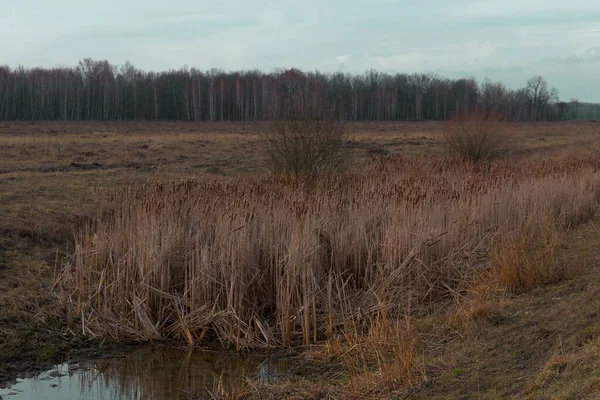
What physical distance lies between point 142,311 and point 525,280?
→ 3.80m

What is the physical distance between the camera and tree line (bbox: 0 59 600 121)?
64.9m

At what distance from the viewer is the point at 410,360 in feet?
14.2

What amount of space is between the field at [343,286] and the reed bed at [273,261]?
0.9 inches

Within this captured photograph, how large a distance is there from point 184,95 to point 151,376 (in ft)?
213

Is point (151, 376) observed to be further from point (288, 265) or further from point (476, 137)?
point (476, 137)

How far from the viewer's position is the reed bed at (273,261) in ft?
20.0

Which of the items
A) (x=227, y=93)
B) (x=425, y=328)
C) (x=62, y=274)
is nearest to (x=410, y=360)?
(x=425, y=328)

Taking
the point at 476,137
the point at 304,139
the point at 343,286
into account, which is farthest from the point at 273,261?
the point at 476,137

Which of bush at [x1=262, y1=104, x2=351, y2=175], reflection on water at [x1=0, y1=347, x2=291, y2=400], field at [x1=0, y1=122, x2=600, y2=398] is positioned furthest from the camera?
bush at [x1=262, y1=104, x2=351, y2=175]

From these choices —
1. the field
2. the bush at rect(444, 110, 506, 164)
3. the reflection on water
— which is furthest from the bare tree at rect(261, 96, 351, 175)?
the reflection on water

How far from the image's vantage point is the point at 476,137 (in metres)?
16.8

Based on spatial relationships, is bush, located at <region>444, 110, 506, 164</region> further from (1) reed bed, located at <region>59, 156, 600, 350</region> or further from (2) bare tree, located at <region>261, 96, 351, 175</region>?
(1) reed bed, located at <region>59, 156, 600, 350</region>

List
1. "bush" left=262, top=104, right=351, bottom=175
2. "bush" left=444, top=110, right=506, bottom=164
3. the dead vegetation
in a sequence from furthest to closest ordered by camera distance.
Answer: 1. "bush" left=444, top=110, right=506, bottom=164
2. "bush" left=262, top=104, right=351, bottom=175
3. the dead vegetation

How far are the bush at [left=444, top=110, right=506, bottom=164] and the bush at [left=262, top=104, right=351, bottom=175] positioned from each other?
5.81m
